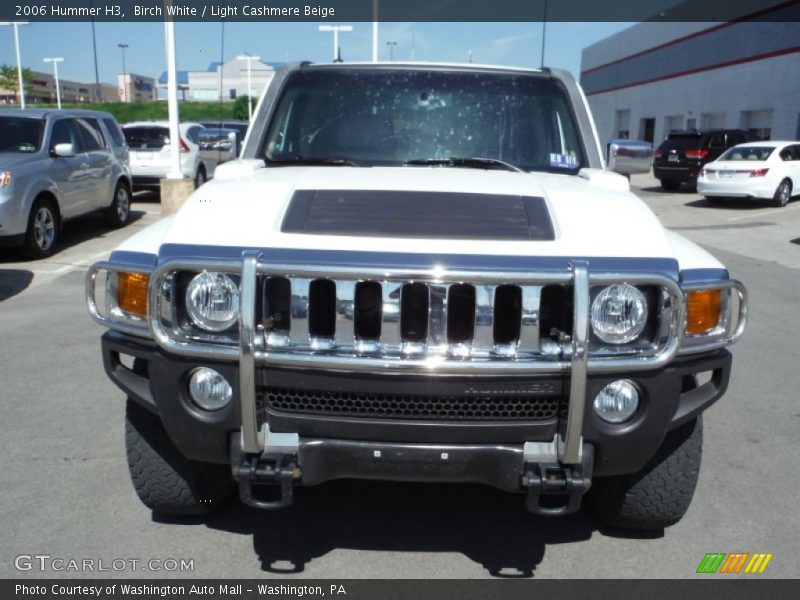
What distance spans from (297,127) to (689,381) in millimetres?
2321

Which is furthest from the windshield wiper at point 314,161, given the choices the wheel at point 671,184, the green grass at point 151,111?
the green grass at point 151,111

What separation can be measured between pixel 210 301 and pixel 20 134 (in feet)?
29.2

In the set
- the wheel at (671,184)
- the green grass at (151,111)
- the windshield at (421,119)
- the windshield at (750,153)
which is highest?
the green grass at (151,111)

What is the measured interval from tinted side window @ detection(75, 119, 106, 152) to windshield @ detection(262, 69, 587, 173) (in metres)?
8.26

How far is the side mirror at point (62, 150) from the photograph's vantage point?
993 centimetres

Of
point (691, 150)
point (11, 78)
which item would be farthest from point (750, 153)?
point (11, 78)

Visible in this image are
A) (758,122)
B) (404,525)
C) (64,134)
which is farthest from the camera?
(758,122)

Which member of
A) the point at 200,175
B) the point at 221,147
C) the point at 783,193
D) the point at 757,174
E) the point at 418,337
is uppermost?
the point at 221,147

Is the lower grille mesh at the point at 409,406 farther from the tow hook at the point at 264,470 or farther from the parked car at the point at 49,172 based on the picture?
the parked car at the point at 49,172

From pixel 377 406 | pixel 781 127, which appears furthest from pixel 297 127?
pixel 781 127

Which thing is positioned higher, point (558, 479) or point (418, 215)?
point (418, 215)

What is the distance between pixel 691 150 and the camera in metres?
21.7

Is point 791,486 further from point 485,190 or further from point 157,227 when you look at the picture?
point 157,227

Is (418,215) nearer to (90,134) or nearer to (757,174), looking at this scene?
(90,134)
